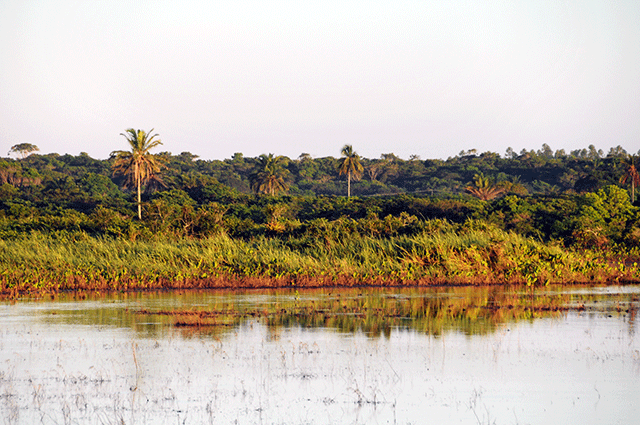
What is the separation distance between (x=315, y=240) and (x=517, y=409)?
891 inches

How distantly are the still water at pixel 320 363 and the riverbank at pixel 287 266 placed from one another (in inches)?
192

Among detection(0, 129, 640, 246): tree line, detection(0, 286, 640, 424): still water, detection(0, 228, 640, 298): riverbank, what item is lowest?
detection(0, 286, 640, 424): still water

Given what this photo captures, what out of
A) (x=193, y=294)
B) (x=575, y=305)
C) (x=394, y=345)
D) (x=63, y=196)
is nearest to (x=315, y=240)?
(x=193, y=294)

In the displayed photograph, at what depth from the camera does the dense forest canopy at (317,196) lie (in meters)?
42.4

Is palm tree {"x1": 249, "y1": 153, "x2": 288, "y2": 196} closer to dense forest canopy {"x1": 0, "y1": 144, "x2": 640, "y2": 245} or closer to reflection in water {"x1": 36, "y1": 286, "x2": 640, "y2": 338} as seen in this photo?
dense forest canopy {"x1": 0, "y1": 144, "x2": 640, "y2": 245}

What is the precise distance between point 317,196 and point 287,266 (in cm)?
9069

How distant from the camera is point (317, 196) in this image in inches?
4606

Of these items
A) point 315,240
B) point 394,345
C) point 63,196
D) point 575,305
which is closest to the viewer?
point 394,345

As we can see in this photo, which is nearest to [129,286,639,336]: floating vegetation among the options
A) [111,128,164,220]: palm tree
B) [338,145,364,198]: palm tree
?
[111,128,164,220]: palm tree

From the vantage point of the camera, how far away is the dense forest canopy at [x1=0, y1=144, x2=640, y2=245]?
4241 centimetres

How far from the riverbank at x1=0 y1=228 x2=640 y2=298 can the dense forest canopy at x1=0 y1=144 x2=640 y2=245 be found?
7353 mm

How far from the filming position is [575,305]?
63.2ft

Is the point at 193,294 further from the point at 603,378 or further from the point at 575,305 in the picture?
the point at 603,378

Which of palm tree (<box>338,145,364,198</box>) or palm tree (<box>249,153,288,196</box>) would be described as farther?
palm tree (<box>338,145,364,198</box>)
